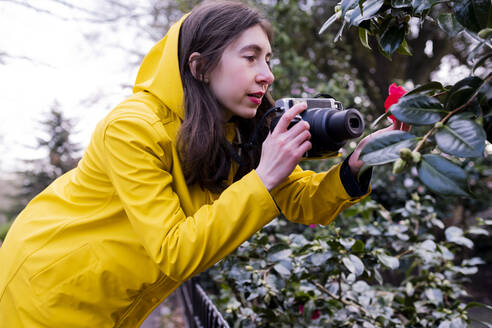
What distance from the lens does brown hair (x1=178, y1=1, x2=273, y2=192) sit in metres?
1.27

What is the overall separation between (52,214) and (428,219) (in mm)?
1948

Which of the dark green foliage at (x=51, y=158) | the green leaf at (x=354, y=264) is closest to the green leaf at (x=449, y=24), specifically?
the green leaf at (x=354, y=264)

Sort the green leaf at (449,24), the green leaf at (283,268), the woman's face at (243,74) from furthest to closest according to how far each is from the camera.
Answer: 1. the green leaf at (283,268)
2. the woman's face at (243,74)
3. the green leaf at (449,24)

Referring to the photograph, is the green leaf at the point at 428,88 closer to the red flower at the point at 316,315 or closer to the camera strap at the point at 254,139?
the camera strap at the point at 254,139

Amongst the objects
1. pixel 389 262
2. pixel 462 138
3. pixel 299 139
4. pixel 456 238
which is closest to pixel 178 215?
pixel 299 139

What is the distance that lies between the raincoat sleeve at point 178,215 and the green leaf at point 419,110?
1.42 ft

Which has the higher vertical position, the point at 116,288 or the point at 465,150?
the point at 465,150

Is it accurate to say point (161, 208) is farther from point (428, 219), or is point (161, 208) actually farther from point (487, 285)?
point (487, 285)

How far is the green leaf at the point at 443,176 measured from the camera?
0.63 m

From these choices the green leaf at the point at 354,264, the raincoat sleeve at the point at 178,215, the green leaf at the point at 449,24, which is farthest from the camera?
the green leaf at the point at 354,264

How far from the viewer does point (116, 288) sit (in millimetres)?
1306

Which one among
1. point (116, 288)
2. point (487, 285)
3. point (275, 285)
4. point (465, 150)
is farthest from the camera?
point (487, 285)

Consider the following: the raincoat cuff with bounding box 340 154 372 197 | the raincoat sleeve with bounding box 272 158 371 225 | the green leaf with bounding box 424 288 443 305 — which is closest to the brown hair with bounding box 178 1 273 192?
the raincoat sleeve with bounding box 272 158 371 225

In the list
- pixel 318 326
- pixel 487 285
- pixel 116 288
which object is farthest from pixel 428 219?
pixel 487 285
